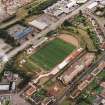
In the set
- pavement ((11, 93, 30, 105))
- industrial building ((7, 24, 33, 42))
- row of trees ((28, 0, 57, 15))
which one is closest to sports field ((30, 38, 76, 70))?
industrial building ((7, 24, 33, 42))

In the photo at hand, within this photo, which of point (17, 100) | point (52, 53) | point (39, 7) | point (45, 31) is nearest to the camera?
point (17, 100)

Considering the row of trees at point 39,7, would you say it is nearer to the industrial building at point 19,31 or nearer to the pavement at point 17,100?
the industrial building at point 19,31

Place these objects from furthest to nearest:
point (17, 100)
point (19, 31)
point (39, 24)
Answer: point (39, 24)
point (19, 31)
point (17, 100)

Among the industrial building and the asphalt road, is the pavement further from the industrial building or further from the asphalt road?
the industrial building

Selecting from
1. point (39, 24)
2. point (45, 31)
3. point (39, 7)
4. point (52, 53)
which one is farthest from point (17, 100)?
point (39, 7)

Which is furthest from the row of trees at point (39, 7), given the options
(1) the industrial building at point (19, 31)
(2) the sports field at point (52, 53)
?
(2) the sports field at point (52, 53)

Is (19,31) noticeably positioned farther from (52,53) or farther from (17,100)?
(17,100)

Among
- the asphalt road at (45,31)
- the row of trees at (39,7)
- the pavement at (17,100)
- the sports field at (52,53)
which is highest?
the row of trees at (39,7)

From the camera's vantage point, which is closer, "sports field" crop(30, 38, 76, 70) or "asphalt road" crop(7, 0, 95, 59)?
"sports field" crop(30, 38, 76, 70)

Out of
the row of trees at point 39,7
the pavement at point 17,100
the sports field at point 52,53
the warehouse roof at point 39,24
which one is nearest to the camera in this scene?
the pavement at point 17,100
